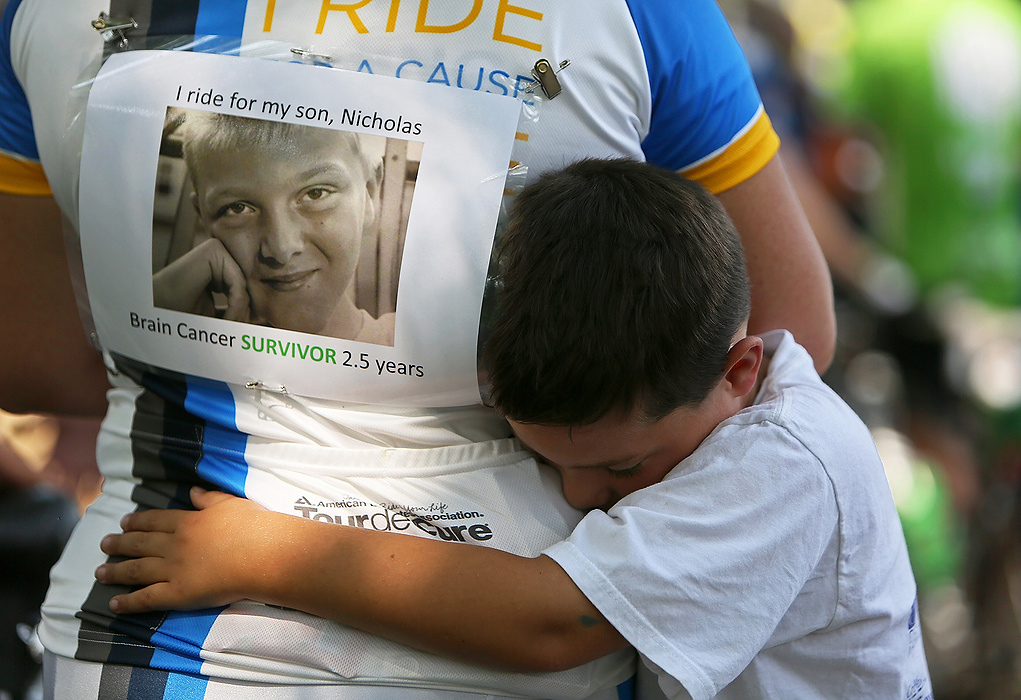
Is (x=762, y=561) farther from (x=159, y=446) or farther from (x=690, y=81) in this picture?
(x=159, y=446)

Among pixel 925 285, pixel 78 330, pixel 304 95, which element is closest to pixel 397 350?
pixel 304 95

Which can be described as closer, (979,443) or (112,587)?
(112,587)

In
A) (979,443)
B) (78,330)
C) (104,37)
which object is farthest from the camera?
(979,443)

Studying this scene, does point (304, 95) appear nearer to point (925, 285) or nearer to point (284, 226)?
point (284, 226)

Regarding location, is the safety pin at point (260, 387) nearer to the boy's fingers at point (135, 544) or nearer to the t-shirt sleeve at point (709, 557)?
the boy's fingers at point (135, 544)

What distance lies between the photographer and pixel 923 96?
3.55 m

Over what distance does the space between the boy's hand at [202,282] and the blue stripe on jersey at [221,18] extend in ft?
0.78

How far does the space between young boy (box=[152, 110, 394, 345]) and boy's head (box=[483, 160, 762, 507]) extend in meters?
0.16

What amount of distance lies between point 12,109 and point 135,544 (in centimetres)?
56

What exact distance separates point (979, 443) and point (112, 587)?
128 inches

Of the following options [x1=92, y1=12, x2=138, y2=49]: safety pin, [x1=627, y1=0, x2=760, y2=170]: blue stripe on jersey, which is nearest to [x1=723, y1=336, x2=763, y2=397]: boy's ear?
[x1=627, y1=0, x2=760, y2=170]: blue stripe on jersey

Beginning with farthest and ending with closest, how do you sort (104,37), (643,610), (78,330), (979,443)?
(979,443), (78,330), (104,37), (643,610)

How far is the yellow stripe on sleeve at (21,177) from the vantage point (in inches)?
46.5

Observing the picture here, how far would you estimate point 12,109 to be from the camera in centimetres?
114
